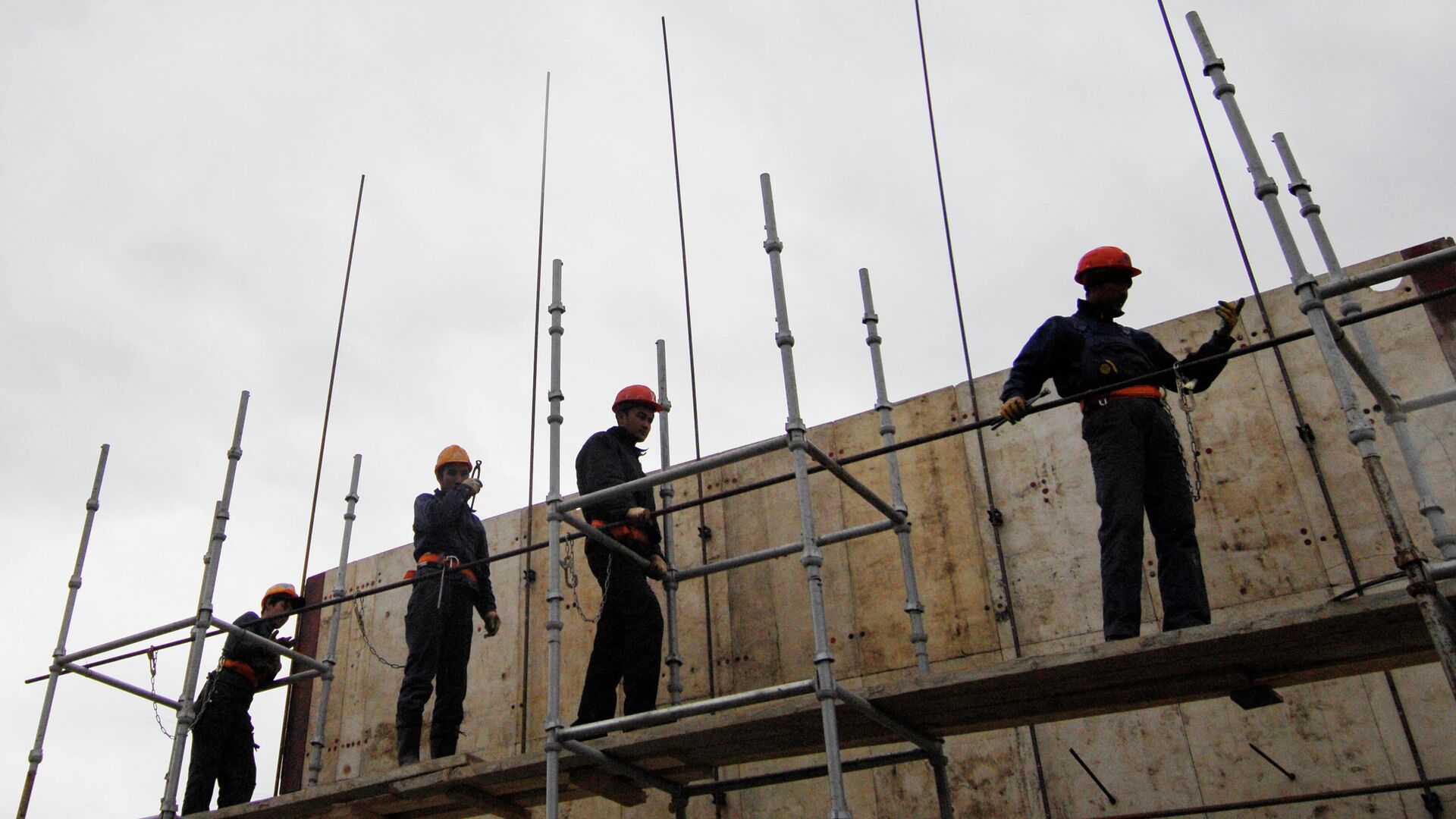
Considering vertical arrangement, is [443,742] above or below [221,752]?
below

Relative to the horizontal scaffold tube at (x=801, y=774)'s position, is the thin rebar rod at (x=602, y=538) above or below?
above

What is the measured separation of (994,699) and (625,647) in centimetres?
244

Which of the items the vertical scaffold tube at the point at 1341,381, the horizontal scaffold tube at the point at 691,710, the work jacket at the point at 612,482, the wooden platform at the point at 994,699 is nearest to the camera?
the vertical scaffold tube at the point at 1341,381

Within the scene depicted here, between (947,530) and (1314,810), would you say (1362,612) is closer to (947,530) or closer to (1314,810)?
(1314,810)

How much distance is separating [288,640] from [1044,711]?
6.79m

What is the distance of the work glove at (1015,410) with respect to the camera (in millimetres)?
6344

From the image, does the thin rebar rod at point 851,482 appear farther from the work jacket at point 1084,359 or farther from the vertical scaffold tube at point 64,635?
the vertical scaffold tube at point 64,635

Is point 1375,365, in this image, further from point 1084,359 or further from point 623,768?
point 623,768

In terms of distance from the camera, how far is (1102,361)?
670 cm

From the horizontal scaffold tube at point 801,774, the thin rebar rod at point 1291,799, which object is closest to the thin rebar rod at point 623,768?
the horizontal scaffold tube at point 801,774

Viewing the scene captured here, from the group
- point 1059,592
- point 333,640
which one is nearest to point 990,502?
point 1059,592

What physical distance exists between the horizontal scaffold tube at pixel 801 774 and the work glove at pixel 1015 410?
1.88m

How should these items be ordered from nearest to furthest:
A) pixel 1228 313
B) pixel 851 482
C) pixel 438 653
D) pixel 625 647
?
pixel 1228 313 < pixel 851 482 < pixel 625 647 < pixel 438 653

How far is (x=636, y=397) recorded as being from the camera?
8.35 meters
